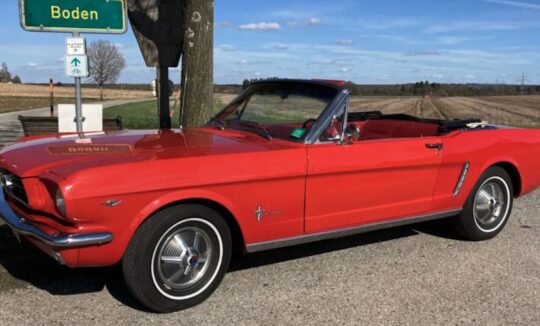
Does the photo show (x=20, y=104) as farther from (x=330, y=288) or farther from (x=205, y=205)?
(x=330, y=288)

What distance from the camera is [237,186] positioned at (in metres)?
3.49

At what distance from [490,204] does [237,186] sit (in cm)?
287

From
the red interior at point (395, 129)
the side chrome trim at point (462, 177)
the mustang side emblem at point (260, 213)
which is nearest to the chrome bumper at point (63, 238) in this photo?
the mustang side emblem at point (260, 213)

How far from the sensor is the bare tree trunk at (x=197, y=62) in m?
6.73

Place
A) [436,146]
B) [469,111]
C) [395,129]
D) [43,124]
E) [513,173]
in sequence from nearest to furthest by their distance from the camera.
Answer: [436,146] → [513,173] → [395,129] → [43,124] → [469,111]

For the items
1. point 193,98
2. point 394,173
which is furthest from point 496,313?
point 193,98

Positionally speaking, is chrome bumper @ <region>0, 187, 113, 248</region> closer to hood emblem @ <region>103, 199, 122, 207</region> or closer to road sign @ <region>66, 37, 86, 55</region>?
hood emblem @ <region>103, 199, 122, 207</region>

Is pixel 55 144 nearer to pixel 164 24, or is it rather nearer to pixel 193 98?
pixel 193 98

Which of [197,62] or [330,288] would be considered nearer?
[330,288]

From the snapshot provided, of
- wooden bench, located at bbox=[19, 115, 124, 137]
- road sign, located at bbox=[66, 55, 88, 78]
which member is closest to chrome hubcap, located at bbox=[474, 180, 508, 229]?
road sign, located at bbox=[66, 55, 88, 78]

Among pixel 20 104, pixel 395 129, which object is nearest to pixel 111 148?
pixel 395 129

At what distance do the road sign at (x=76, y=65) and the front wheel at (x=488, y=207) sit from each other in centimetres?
459

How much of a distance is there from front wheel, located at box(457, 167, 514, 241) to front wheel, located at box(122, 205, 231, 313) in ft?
8.34

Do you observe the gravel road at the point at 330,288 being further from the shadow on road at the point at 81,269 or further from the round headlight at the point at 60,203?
the round headlight at the point at 60,203
